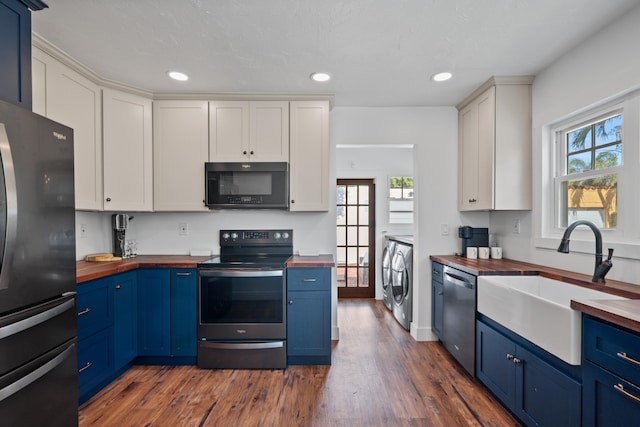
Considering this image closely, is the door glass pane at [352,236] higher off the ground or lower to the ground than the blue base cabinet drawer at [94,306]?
higher

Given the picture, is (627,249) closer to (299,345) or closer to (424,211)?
(424,211)

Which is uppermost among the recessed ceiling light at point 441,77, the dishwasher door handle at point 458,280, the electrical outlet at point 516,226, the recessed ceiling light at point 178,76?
the recessed ceiling light at point 178,76

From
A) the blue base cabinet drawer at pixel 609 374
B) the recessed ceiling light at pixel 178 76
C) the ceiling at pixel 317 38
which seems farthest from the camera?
the recessed ceiling light at pixel 178 76

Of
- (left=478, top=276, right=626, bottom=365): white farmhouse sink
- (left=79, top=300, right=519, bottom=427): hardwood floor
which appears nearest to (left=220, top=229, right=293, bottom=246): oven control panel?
(left=79, top=300, right=519, bottom=427): hardwood floor

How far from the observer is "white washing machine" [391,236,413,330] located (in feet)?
10.3

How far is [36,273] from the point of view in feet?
3.97

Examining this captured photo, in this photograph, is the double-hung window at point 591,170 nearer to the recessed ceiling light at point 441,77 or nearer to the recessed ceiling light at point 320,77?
the recessed ceiling light at point 441,77

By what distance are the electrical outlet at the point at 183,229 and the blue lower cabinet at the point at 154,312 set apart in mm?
597

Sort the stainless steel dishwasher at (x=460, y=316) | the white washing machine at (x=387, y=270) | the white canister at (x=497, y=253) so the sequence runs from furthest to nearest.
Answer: the white washing machine at (x=387, y=270) < the white canister at (x=497, y=253) < the stainless steel dishwasher at (x=460, y=316)

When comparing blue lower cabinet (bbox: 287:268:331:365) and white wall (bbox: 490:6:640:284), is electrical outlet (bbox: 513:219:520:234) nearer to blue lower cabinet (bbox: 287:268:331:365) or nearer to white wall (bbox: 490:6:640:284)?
white wall (bbox: 490:6:640:284)

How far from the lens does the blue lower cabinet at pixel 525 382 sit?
1.35 meters

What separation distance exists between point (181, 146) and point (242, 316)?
1.61 metres

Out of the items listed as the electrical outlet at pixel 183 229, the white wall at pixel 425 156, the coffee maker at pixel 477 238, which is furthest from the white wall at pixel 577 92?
the electrical outlet at pixel 183 229

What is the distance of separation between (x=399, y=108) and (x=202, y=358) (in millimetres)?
2925
